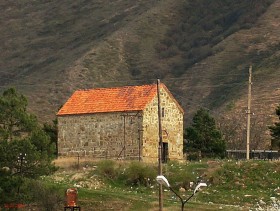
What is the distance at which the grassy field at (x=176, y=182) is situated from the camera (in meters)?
43.8

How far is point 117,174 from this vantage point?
160 feet

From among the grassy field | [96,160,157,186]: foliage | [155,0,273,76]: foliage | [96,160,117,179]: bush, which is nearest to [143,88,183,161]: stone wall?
the grassy field

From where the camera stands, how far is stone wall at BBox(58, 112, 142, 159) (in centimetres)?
5397

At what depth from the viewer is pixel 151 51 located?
426ft

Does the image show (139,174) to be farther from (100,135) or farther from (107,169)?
(100,135)

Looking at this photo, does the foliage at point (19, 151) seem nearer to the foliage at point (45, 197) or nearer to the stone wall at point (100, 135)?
the foliage at point (45, 197)

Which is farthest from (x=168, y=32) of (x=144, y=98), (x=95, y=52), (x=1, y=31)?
(x=144, y=98)

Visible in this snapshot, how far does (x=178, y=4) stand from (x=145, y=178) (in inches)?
3753

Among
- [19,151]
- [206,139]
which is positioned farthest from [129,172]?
[206,139]

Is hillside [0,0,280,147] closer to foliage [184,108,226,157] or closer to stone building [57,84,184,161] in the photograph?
foliage [184,108,226,157]

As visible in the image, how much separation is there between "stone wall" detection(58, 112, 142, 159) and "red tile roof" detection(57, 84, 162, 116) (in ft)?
1.36

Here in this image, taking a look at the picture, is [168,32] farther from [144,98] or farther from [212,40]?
[144,98]

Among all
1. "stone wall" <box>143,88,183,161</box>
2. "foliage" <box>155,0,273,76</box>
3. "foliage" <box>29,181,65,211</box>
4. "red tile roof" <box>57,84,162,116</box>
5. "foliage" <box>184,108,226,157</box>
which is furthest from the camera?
"foliage" <box>155,0,273,76</box>

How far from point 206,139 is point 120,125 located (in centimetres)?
713
